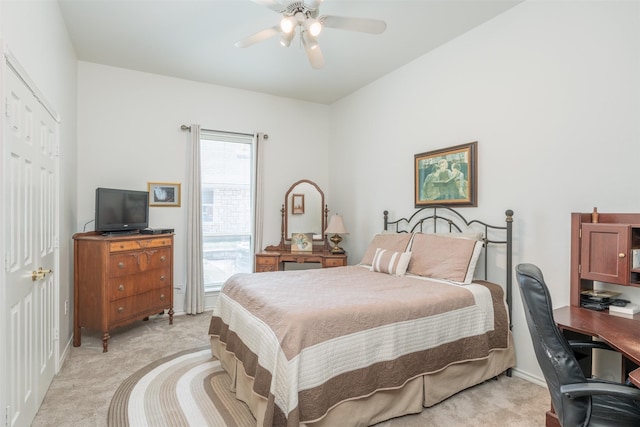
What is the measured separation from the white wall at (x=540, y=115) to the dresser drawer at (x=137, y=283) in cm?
295

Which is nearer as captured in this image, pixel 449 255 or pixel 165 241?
pixel 449 255

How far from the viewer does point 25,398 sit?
6.63ft

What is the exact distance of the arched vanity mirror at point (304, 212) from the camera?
5125mm

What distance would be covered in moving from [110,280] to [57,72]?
1902mm

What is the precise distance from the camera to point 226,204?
4.89 meters

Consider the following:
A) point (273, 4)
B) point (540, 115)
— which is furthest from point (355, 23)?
point (540, 115)

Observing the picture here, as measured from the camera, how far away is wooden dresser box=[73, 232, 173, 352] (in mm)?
3357

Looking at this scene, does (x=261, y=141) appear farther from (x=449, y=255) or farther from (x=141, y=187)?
(x=449, y=255)

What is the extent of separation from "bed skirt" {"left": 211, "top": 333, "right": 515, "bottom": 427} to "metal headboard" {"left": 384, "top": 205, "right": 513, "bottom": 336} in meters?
0.43

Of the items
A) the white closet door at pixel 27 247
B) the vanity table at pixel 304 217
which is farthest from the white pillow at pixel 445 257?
the white closet door at pixel 27 247

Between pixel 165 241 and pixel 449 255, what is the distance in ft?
10.0

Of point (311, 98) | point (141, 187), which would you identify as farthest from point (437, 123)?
point (141, 187)

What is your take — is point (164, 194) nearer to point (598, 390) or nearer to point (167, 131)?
point (167, 131)

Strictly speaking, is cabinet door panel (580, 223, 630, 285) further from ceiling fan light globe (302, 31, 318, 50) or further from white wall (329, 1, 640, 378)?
ceiling fan light globe (302, 31, 318, 50)
